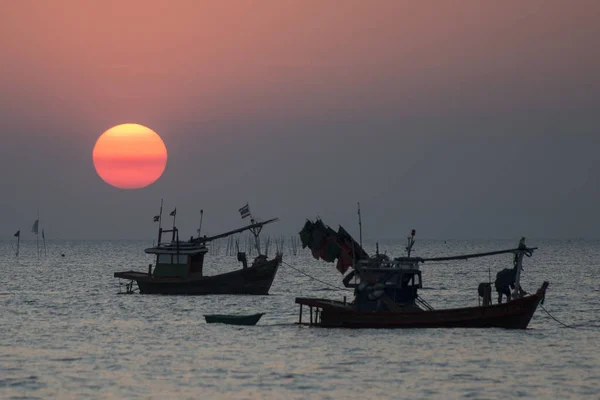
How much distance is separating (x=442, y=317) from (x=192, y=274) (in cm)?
3634

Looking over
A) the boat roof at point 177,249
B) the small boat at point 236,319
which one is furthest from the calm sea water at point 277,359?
the boat roof at point 177,249

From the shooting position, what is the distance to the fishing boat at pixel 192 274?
270 ft

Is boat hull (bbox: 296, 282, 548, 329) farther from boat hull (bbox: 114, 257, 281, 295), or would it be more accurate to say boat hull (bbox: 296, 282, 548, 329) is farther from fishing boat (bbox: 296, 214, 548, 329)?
boat hull (bbox: 114, 257, 281, 295)

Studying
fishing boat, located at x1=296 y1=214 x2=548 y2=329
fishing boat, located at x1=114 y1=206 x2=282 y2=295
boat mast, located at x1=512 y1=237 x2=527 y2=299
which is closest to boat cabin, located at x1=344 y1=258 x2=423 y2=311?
fishing boat, located at x1=296 y1=214 x2=548 y2=329

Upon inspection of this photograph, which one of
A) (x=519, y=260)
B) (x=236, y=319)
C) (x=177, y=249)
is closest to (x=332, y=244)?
(x=236, y=319)

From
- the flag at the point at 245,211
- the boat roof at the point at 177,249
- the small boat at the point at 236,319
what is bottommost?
the small boat at the point at 236,319

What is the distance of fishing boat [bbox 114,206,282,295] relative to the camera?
270ft

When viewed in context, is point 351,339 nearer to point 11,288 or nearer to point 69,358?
point 69,358

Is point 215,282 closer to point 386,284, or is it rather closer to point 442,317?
point 386,284

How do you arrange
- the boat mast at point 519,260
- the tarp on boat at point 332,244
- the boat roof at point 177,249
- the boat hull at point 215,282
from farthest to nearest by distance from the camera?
the boat hull at point 215,282
the boat roof at point 177,249
the tarp on boat at point 332,244
the boat mast at point 519,260

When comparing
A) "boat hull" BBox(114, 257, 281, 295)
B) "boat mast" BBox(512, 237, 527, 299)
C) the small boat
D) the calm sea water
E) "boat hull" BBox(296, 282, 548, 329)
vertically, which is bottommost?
the calm sea water

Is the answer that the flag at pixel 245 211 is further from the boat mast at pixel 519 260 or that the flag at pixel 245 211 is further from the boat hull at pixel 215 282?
the boat mast at pixel 519 260

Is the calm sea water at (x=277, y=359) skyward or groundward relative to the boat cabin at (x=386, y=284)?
groundward

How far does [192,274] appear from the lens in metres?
84.5
